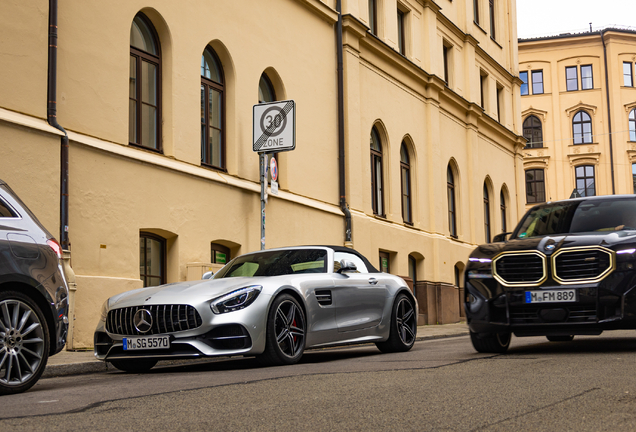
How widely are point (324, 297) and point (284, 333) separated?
2.94 ft

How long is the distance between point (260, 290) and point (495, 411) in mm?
3958

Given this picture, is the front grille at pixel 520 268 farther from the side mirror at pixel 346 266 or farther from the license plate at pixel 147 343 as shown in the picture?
the license plate at pixel 147 343

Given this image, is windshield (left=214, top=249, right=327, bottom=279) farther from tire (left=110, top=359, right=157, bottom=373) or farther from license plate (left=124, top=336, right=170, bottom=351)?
license plate (left=124, top=336, right=170, bottom=351)

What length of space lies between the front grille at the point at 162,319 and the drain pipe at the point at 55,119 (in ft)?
13.3

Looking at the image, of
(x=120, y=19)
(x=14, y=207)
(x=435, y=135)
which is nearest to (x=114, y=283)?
(x=120, y=19)

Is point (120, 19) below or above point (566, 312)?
above

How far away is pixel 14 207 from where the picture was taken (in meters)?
6.79

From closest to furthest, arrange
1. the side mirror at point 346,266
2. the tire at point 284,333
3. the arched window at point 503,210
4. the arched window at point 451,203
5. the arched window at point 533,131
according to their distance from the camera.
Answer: the tire at point 284,333 < the side mirror at point 346,266 < the arched window at point 451,203 < the arched window at point 503,210 < the arched window at point 533,131

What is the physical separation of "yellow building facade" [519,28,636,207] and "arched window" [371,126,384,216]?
3063 cm

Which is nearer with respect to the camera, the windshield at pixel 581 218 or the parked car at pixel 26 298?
the parked car at pixel 26 298

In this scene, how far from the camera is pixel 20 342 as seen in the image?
6.52 meters

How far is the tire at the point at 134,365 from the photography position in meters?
8.80

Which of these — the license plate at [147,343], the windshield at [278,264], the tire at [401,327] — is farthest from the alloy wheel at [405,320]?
the license plate at [147,343]

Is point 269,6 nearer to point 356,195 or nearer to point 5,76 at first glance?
point 356,195
